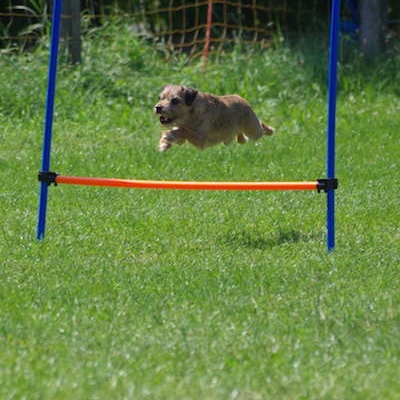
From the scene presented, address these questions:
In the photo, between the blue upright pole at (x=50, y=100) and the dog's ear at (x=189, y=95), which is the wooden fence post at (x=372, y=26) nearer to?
the dog's ear at (x=189, y=95)

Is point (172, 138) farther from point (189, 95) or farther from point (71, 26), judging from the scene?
point (71, 26)

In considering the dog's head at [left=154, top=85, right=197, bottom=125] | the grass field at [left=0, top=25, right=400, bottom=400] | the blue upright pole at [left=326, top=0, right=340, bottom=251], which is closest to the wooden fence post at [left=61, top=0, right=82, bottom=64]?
the grass field at [left=0, top=25, right=400, bottom=400]

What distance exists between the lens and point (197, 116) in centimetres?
775

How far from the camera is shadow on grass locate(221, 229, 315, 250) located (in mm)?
7461

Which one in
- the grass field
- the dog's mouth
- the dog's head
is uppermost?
the dog's head

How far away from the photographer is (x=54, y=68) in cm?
730

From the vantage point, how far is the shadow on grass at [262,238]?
746 centimetres

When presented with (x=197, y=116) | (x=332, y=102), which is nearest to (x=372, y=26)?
(x=197, y=116)

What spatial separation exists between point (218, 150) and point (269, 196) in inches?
62.6

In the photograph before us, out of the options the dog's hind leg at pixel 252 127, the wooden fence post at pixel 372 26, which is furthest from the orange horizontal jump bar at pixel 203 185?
the wooden fence post at pixel 372 26

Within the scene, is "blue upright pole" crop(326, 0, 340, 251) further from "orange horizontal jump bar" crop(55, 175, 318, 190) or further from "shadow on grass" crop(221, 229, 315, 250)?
"shadow on grass" crop(221, 229, 315, 250)

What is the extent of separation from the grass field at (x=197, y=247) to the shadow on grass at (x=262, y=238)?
23 millimetres

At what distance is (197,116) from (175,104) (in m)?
0.21

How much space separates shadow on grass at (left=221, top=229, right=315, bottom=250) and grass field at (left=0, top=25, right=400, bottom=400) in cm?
2
